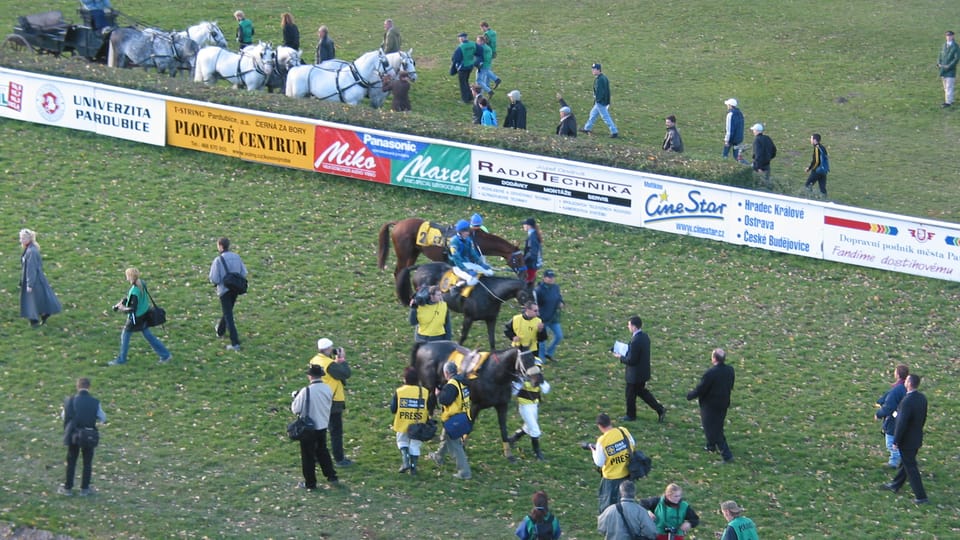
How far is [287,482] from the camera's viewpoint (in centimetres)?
1873

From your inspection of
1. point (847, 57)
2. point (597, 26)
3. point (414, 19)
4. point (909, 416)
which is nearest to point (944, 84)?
point (847, 57)

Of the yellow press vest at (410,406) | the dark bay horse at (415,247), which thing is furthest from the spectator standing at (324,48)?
the yellow press vest at (410,406)

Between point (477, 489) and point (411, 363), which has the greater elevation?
point (411, 363)

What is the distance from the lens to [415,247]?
2375 centimetres

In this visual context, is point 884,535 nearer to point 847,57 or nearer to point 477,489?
point 477,489

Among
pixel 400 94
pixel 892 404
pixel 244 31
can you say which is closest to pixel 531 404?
pixel 892 404

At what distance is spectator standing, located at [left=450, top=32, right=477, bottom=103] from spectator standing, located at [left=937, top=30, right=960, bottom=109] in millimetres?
12774

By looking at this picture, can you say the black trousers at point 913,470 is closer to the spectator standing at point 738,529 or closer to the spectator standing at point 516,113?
the spectator standing at point 738,529

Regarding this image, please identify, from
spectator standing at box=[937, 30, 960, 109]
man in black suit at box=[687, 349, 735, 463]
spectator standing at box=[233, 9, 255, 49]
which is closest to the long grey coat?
man in black suit at box=[687, 349, 735, 463]

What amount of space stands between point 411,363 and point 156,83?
14750 millimetres

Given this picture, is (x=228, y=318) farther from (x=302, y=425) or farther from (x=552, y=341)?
(x=552, y=341)

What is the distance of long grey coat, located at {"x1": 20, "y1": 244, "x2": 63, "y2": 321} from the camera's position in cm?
2215

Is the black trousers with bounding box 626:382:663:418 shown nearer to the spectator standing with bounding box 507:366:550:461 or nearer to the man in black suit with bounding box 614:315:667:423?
the man in black suit with bounding box 614:315:667:423

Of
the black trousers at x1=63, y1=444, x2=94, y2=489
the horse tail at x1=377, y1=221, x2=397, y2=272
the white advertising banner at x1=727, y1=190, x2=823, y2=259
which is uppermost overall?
the white advertising banner at x1=727, y1=190, x2=823, y2=259
